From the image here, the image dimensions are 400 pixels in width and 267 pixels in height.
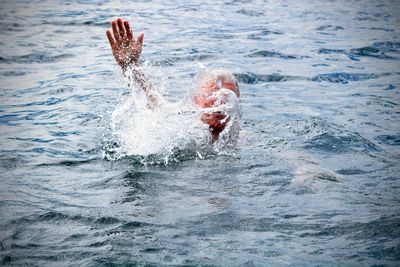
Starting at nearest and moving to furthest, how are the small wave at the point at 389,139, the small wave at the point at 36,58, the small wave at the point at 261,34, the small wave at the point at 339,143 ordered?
the small wave at the point at 339,143 < the small wave at the point at 389,139 < the small wave at the point at 36,58 < the small wave at the point at 261,34

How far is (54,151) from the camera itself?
5.16m

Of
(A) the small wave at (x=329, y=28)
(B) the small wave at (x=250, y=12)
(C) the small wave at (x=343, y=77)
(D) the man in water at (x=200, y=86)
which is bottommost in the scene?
(C) the small wave at (x=343, y=77)

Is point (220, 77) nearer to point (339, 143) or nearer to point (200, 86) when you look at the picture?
point (200, 86)

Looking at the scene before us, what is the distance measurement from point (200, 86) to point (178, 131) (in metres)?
0.51

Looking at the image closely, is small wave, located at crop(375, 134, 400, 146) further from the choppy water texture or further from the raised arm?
the raised arm

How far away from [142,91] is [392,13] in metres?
11.5

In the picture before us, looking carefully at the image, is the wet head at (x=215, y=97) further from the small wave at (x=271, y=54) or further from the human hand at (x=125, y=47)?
the small wave at (x=271, y=54)

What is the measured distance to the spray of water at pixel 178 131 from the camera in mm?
5172

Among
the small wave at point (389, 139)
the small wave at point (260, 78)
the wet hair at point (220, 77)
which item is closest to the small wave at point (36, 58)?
the small wave at point (260, 78)

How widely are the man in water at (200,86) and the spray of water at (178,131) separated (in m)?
0.03

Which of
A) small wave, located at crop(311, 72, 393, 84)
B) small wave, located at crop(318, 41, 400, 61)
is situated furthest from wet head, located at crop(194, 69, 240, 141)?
small wave, located at crop(318, 41, 400, 61)

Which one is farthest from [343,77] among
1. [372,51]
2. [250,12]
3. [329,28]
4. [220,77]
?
[250,12]

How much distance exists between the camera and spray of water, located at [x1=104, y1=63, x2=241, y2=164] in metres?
5.17

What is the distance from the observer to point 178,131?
535 centimetres
